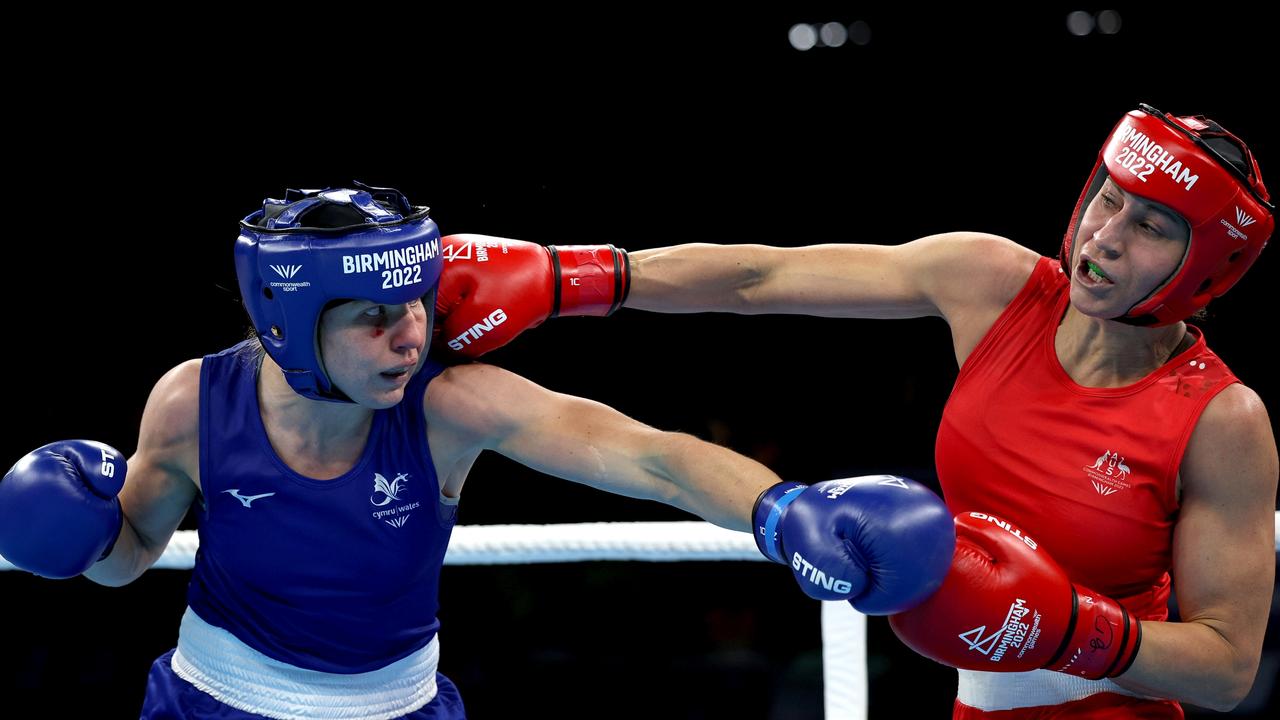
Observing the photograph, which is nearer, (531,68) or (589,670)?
(589,670)

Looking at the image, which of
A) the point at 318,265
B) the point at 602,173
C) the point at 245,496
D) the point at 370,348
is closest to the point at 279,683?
the point at 245,496

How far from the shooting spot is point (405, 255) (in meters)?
1.81

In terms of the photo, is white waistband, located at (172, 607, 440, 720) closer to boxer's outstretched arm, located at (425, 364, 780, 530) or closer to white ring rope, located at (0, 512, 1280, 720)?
boxer's outstretched arm, located at (425, 364, 780, 530)

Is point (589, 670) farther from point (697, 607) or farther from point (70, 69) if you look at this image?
point (70, 69)

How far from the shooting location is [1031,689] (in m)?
1.96

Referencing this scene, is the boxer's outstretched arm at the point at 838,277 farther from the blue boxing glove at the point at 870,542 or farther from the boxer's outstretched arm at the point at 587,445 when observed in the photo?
the blue boxing glove at the point at 870,542

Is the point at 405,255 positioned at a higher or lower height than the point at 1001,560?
higher

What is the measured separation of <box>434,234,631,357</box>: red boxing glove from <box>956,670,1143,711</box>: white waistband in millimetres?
861

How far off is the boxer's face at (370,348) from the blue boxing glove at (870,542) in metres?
0.59

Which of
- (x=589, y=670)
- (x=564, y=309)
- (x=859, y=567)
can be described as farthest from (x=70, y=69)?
(x=859, y=567)

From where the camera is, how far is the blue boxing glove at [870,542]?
5.38ft

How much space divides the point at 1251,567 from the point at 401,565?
4.07 feet

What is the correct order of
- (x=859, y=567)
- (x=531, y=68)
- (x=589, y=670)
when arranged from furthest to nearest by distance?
(x=531, y=68) → (x=589, y=670) → (x=859, y=567)

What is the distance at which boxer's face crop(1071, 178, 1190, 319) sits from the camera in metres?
1.83
